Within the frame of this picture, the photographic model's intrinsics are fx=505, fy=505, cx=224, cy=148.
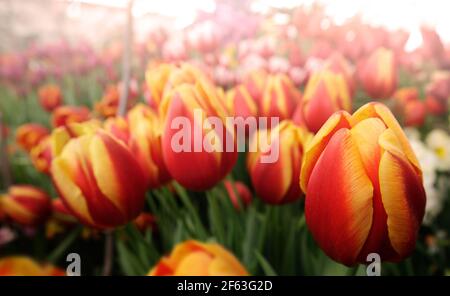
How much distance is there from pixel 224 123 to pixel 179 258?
0.24 feet

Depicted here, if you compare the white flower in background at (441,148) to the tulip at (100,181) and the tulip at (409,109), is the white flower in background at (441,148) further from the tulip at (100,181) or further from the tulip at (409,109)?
the tulip at (100,181)

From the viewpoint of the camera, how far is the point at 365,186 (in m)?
0.19

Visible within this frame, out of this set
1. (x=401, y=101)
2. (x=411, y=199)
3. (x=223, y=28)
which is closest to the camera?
(x=411, y=199)

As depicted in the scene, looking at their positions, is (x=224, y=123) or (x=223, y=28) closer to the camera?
(x=224, y=123)

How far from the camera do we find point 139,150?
0.97 ft

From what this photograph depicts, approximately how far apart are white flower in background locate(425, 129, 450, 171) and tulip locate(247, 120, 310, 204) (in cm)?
36

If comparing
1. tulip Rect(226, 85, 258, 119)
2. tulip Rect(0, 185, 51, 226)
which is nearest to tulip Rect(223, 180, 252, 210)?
tulip Rect(226, 85, 258, 119)

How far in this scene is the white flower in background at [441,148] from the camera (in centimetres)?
59

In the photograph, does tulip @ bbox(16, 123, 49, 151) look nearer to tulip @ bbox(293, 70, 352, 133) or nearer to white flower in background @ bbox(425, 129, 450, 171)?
tulip @ bbox(293, 70, 352, 133)

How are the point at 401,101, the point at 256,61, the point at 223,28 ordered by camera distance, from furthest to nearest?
the point at 223,28, the point at 256,61, the point at 401,101

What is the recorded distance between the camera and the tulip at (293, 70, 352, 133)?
12.3 inches

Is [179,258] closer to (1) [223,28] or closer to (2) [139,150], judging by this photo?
(2) [139,150]
